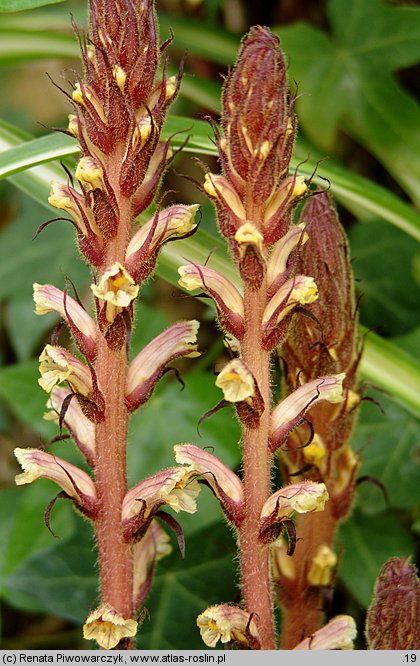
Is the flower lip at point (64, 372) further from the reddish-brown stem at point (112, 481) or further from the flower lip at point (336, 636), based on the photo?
the flower lip at point (336, 636)

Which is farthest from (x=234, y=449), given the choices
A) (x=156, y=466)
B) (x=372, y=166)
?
(x=372, y=166)

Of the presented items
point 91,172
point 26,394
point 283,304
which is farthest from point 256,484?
point 26,394

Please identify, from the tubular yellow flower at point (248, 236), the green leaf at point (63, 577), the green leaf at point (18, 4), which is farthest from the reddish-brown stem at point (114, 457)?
the green leaf at point (63, 577)

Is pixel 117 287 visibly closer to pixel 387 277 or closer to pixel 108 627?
pixel 108 627

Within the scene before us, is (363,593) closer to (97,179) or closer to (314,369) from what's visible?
(314,369)
